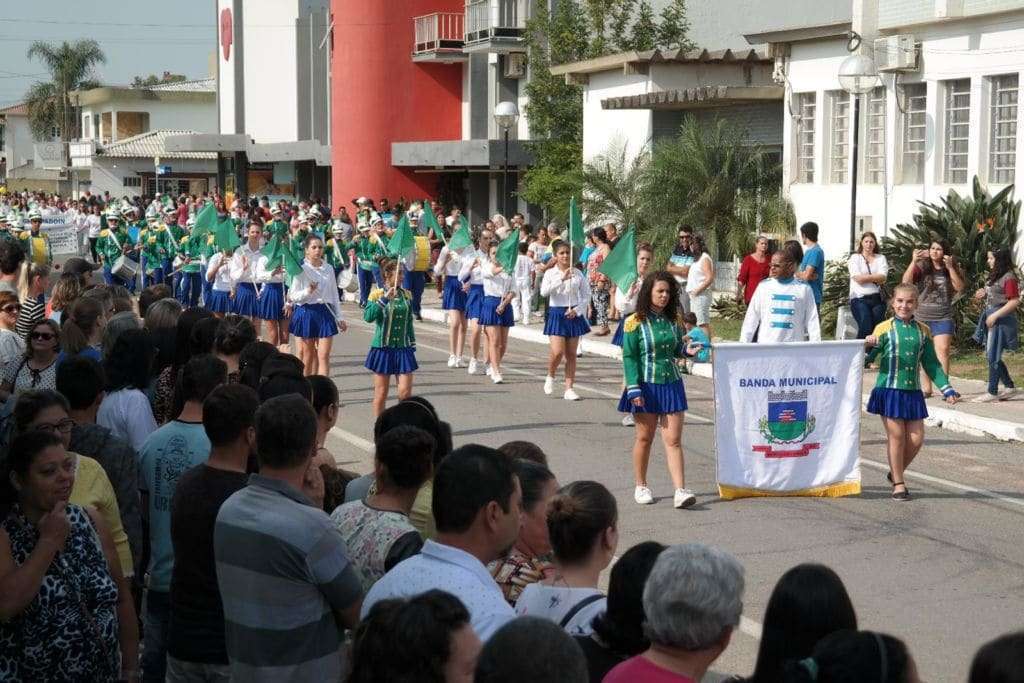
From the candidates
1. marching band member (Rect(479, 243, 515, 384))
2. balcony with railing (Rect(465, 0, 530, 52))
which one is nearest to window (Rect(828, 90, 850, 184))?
marching band member (Rect(479, 243, 515, 384))

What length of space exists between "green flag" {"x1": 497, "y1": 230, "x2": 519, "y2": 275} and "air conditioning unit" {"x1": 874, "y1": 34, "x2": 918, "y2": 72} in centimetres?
692

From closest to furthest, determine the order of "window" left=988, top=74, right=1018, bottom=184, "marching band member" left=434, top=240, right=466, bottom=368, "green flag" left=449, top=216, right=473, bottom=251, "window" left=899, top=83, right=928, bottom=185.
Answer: "marching band member" left=434, top=240, right=466, bottom=368 → "green flag" left=449, top=216, right=473, bottom=251 → "window" left=988, top=74, right=1018, bottom=184 → "window" left=899, top=83, right=928, bottom=185

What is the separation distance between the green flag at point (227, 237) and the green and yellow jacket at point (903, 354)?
1152 cm

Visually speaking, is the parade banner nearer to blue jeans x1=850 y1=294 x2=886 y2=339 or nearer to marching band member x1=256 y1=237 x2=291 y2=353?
blue jeans x1=850 y1=294 x2=886 y2=339

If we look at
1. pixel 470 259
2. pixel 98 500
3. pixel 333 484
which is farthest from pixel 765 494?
pixel 470 259

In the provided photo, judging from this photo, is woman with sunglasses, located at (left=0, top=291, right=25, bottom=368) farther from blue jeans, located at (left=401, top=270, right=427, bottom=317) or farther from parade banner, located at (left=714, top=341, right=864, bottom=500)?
blue jeans, located at (left=401, top=270, right=427, bottom=317)

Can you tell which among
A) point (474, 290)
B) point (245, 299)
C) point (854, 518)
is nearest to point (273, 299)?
point (245, 299)

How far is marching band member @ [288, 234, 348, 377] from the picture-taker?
1595cm

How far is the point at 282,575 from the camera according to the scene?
4645 mm

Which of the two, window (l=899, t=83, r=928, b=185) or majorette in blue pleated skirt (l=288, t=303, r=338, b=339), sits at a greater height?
window (l=899, t=83, r=928, b=185)

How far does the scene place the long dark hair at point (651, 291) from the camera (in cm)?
1061

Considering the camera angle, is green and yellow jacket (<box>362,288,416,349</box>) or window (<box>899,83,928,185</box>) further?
window (<box>899,83,928,185</box>)

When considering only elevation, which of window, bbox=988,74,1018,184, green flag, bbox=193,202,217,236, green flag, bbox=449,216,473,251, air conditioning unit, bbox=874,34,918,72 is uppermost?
air conditioning unit, bbox=874,34,918,72

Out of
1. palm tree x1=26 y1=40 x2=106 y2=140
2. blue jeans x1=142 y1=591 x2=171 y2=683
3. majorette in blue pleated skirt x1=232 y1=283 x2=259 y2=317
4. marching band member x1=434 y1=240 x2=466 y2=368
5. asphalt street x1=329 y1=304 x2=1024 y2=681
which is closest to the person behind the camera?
blue jeans x1=142 y1=591 x2=171 y2=683
